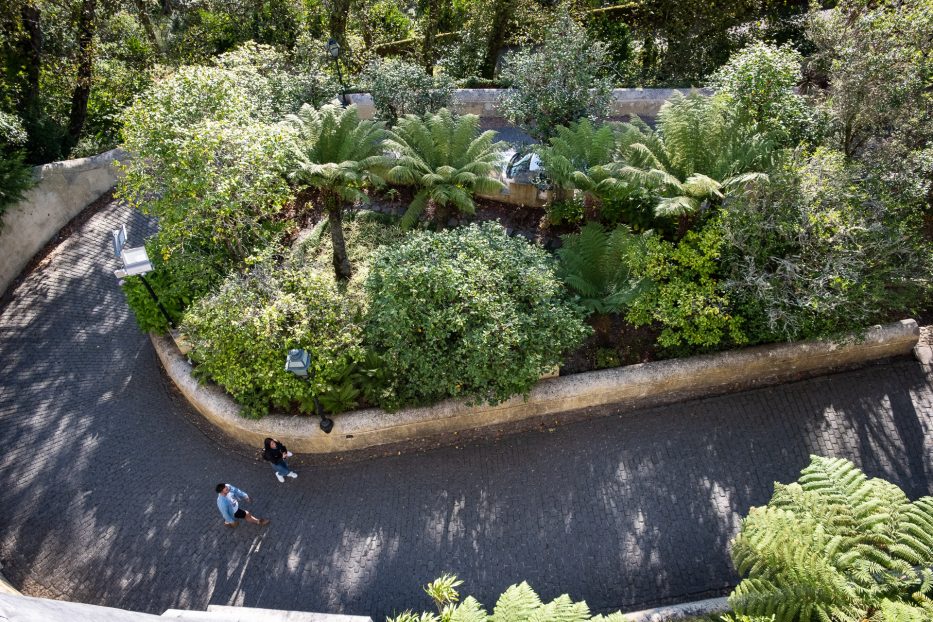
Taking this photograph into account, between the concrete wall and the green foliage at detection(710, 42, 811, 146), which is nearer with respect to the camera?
the green foliage at detection(710, 42, 811, 146)

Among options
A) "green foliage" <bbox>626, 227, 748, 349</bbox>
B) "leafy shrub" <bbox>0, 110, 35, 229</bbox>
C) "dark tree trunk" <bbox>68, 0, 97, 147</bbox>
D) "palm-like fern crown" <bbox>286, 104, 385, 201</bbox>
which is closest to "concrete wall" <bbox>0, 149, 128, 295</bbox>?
"leafy shrub" <bbox>0, 110, 35, 229</bbox>

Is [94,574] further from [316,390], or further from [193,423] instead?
[316,390]

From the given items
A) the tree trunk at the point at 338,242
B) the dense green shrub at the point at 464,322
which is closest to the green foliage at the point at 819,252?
the dense green shrub at the point at 464,322

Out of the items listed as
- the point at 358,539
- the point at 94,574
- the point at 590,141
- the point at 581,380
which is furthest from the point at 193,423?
the point at 590,141

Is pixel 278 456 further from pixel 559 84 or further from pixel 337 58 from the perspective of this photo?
pixel 337 58

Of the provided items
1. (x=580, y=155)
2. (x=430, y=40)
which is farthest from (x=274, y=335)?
(x=430, y=40)

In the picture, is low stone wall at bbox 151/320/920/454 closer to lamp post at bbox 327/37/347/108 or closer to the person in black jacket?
the person in black jacket
